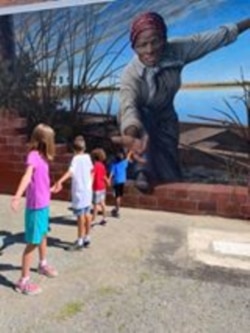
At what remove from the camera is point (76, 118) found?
973 cm

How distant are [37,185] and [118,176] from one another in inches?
132

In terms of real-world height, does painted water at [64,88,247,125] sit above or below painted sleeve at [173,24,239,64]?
below

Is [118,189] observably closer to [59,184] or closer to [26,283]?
[59,184]

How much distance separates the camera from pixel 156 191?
9.24 metres

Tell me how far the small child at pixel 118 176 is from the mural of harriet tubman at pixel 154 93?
1.15 feet

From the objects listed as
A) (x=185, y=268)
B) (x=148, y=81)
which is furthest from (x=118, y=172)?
(x=185, y=268)

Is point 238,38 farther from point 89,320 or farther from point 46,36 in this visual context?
point 89,320

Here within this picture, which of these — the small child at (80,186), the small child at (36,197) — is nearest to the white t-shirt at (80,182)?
the small child at (80,186)

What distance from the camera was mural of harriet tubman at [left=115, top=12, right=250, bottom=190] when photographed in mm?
8992

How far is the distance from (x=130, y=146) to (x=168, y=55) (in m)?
1.47

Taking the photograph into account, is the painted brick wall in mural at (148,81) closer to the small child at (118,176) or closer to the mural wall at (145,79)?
the mural wall at (145,79)

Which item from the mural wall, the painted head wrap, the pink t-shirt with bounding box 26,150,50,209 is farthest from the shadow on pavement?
the painted head wrap

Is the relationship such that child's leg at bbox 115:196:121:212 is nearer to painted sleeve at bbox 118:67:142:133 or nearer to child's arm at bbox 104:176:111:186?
child's arm at bbox 104:176:111:186

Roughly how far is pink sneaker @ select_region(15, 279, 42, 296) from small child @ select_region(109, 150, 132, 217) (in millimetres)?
3411
